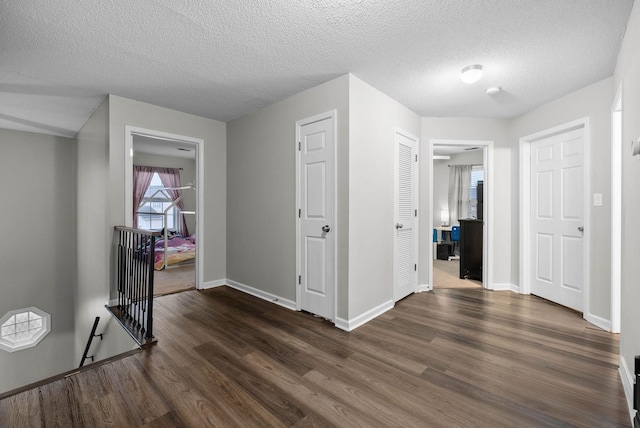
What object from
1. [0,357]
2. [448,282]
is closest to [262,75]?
[448,282]

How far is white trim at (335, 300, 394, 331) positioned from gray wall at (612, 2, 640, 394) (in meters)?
1.74

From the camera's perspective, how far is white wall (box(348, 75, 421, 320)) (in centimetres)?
263

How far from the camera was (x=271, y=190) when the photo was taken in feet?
11.1

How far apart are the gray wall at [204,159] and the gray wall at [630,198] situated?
4.01 meters

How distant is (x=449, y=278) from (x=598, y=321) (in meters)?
1.91

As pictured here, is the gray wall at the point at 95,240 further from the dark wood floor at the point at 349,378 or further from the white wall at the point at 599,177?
the white wall at the point at 599,177

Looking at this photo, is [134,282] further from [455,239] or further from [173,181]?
[455,239]

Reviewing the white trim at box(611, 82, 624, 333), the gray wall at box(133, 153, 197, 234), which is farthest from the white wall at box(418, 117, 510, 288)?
the gray wall at box(133, 153, 197, 234)

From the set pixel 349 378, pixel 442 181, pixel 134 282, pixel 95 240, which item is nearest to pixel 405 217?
pixel 349 378

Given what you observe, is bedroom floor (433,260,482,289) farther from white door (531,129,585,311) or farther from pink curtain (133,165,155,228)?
pink curtain (133,165,155,228)

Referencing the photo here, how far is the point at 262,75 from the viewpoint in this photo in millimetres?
2652

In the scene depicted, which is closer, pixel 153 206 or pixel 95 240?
pixel 95 240

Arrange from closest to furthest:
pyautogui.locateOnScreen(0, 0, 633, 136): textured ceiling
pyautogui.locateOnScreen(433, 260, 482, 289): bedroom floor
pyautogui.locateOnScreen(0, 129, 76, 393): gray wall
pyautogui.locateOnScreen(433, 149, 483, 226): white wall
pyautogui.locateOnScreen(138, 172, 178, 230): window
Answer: pyautogui.locateOnScreen(0, 0, 633, 136): textured ceiling
pyautogui.locateOnScreen(433, 260, 482, 289): bedroom floor
pyautogui.locateOnScreen(0, 129, 76, 393): gray wall
pyautogui.locateOnScreen(433, 149, 483, 226): white wall
pyautogui.locateOnScreen(138, 172, 178, 230): window

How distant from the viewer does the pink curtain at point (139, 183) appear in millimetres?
6852
